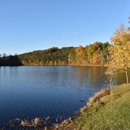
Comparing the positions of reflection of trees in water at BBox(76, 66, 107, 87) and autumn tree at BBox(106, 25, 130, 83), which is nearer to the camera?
autumn tree at BBox(106, 25, 130, 83)

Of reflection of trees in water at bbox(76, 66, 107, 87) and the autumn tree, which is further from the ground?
the autumn tree

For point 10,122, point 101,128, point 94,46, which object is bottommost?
point 10,122

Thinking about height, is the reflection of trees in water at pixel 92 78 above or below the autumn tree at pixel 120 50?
below

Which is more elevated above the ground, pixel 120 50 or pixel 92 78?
pixel 120 50

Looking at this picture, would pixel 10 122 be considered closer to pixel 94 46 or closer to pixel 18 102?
A: pixel 18 102

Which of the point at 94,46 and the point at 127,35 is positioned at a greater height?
the point at 94,46

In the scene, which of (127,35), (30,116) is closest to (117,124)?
(30,116)

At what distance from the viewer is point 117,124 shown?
46.7ft

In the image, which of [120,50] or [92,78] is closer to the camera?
[120,50]

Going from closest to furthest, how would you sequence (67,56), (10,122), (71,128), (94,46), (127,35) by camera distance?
(71,128) < (10,122) < (127,35) < (94,46) < (67,56)

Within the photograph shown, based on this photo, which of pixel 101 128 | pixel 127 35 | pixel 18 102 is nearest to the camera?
pixel 101 128

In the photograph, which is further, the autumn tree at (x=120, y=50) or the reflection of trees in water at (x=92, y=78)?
the reflection of trees in water at (x=92, y=78)

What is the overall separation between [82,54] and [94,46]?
15590mm

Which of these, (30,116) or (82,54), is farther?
(82,54)
